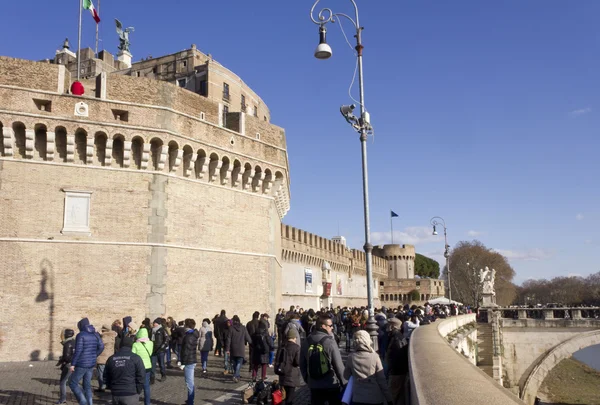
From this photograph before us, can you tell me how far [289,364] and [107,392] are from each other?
223 inches

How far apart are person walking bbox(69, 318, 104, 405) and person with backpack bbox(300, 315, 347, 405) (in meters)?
4.31

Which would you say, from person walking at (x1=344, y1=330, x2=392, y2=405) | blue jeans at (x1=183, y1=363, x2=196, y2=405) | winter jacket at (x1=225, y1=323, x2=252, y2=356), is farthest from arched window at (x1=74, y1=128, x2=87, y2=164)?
person walking at (x1=344, y1=330, x2=392, y2=405)

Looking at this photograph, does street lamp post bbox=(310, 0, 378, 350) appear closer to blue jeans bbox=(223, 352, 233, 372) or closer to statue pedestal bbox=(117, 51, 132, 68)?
blue jeans bbox=(223, 352, 233, 372)

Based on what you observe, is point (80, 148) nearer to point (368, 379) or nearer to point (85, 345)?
point (85, 345)

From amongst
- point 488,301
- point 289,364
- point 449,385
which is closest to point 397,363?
point 289,364

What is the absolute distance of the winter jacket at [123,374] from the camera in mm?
7242

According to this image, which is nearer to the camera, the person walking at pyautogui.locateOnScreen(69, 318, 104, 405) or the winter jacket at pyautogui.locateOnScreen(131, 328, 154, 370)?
the winter jacket at pyautogui.locateOnScreen(131, 328, 154, 370)

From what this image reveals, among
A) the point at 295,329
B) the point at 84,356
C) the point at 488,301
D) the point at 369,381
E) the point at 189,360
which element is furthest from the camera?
the point at 488,301

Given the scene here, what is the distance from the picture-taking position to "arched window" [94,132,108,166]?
55.2ft

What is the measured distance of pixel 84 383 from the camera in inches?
372

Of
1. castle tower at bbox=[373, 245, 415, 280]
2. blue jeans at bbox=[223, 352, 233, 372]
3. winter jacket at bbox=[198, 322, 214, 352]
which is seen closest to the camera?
blue jeans at bbox=[223, 352, 233, 372]

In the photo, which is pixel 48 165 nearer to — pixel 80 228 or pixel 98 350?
pixel 80 228

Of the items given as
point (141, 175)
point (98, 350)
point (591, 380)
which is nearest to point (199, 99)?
point (141, 175)

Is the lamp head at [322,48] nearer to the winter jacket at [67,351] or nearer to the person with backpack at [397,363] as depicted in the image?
the person with backpack at [397,363]
